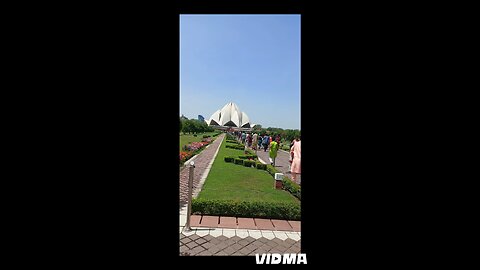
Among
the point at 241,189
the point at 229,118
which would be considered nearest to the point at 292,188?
the point at 241,189

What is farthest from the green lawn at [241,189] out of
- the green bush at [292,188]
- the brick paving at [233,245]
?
the brick paving at [233,245]

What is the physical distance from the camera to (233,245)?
2.47 m

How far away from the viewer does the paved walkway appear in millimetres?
2385

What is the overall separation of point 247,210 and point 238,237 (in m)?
0.66

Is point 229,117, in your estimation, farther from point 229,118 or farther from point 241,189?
point 241,189

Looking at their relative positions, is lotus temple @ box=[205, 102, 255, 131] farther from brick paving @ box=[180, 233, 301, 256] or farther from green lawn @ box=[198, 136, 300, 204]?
brick paving @ box=[180, 233, 301, 256]

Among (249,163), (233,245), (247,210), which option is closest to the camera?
(233,245)

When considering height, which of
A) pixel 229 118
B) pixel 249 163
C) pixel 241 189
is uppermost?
pixel 229 118

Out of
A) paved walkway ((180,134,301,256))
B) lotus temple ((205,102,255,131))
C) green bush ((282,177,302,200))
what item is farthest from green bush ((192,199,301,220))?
lotus temple ((205,102,255,131))

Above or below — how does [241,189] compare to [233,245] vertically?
above

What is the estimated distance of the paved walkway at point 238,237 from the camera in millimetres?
2385

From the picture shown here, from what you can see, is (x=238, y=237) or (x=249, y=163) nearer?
(x=238, y=237)

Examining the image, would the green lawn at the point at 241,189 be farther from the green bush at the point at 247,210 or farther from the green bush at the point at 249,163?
the green bush at the point at 249,163
